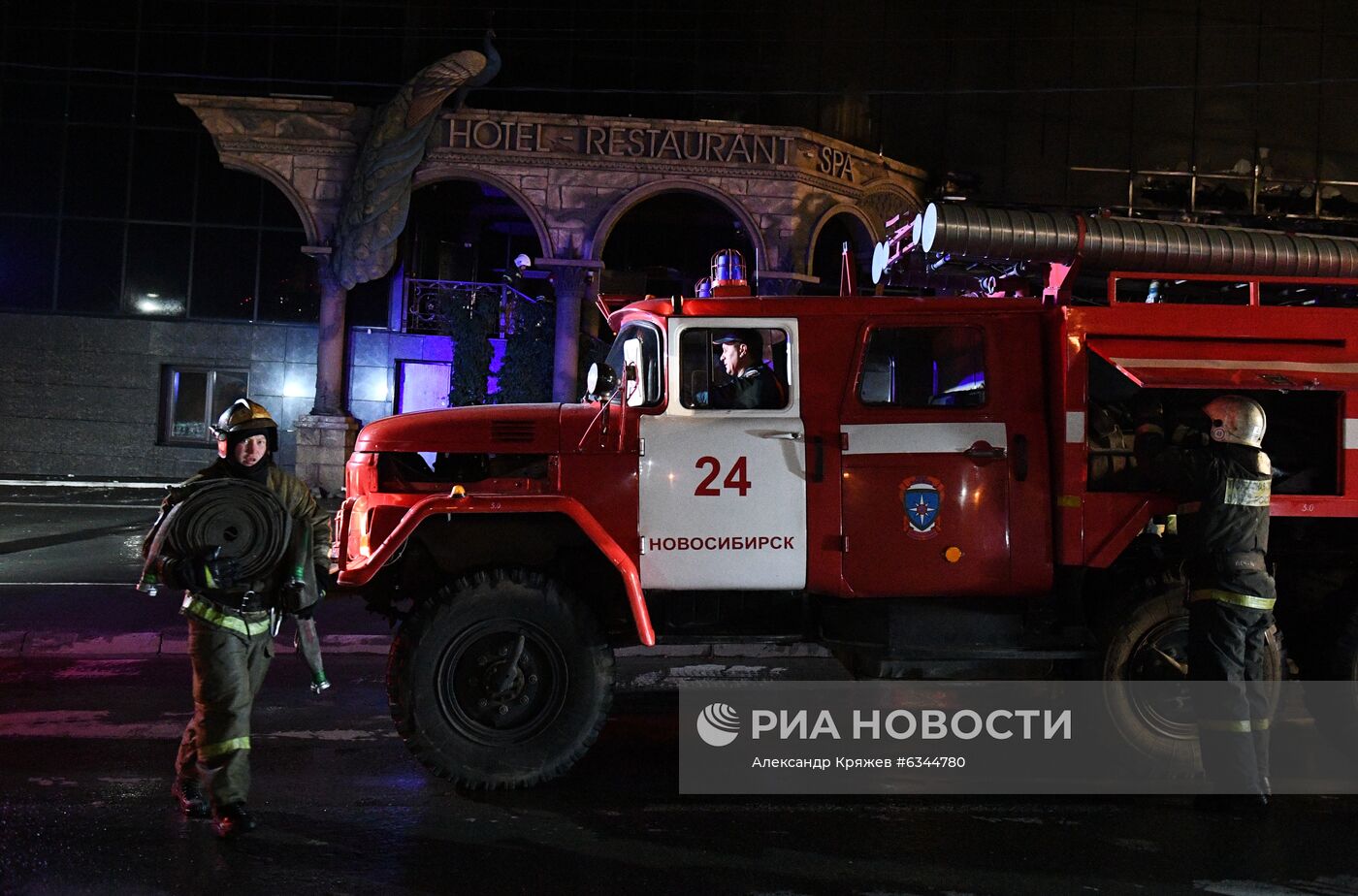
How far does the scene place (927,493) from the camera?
18.2 ft

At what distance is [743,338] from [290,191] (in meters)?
16.0

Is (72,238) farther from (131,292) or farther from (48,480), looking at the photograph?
(48,480)

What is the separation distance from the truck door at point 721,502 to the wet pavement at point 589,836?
43.6 inches

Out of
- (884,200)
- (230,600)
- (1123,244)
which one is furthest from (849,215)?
(230,600)

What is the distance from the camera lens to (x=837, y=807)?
17.2 ft

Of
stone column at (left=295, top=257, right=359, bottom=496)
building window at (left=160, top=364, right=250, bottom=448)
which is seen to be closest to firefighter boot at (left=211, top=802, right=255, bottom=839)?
stone column at (left=295, top=257, right=359, bottom=496)

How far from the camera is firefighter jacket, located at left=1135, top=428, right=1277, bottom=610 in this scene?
17.1 feet

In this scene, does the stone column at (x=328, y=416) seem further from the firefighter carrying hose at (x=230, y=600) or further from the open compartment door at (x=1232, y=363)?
the open compartment door at (x=1232, y=363)

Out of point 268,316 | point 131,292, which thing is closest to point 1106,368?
point 268,316

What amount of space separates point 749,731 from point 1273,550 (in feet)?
9.97

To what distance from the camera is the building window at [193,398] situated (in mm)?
21859

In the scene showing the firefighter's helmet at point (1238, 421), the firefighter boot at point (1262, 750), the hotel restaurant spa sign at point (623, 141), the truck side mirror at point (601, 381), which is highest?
the hotel restaurant spa sign at point (623, 141)

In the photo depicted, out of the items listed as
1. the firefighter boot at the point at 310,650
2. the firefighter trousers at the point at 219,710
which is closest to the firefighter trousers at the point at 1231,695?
the firefighter boot at the point at 310,650

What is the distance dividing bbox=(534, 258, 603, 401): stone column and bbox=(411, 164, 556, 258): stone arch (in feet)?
1.18
